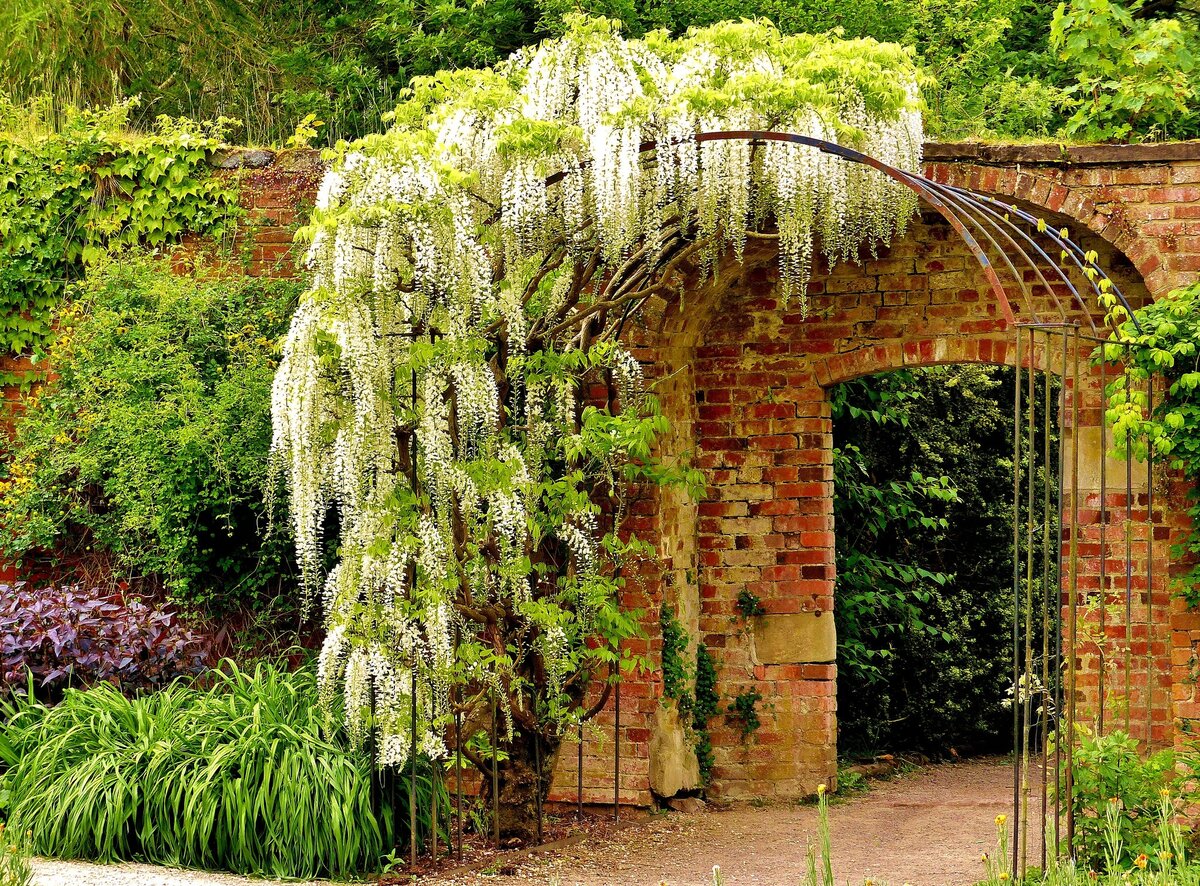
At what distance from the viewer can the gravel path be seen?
4867 millimetres

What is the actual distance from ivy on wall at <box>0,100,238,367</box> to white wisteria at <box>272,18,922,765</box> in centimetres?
186

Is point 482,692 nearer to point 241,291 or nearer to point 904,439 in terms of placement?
point 241,291

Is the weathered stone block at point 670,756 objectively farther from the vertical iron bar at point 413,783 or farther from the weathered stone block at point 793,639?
the vertical iron bar at point 413,783

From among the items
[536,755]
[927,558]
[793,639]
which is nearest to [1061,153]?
[793,639]

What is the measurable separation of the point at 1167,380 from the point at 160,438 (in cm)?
441

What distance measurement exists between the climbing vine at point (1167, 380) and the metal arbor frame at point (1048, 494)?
7 centimetres

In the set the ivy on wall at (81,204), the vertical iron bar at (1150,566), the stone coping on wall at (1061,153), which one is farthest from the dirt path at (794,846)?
the ivy on wall at (81,204)

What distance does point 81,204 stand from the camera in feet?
22.5

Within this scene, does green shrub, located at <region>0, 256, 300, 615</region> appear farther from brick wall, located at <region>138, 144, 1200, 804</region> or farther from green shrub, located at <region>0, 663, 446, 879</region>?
green shrub, located at <region>0, 663, 446, 879</region>

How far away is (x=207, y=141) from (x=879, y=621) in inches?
188

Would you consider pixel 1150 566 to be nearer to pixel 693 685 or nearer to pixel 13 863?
pixel 693 685

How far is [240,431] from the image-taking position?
20.9 ft

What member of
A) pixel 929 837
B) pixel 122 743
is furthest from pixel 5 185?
pixel 929 837

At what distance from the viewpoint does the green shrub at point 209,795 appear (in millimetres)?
4871
